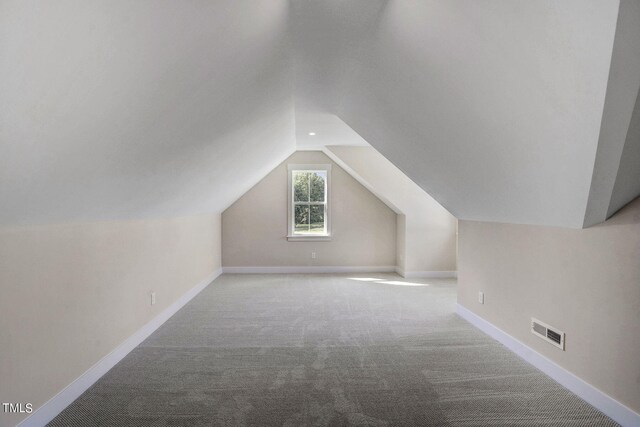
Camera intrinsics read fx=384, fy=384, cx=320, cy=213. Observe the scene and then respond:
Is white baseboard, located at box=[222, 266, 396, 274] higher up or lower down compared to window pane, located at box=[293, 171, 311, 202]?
lower down

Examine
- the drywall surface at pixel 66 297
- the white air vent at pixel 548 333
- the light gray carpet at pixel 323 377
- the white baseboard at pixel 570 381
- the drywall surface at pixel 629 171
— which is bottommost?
the light gray carpet at pixel 323 377

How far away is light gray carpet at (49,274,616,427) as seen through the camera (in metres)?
2.19

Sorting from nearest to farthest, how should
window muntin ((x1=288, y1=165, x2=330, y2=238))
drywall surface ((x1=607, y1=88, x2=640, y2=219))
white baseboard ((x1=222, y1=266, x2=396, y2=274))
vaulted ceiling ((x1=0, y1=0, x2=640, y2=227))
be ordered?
vaulted ceiling ((x1=0, y1=0, x2=640, y2=227))
drywall surface ((x1=607, y1=88, x2=640, y2=219))
white baseboard ((x1=222, y1=266, x2=396, y2=274))
window muntin ((x1=288, y1=165, x2=330, y2=238))

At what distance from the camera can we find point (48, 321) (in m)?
2.15

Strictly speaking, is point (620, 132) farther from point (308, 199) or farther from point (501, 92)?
point (308, 199)

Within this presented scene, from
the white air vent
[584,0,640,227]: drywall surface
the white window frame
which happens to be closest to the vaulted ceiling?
[584,0,640,227]: drywall surface

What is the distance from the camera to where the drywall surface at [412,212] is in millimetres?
6566

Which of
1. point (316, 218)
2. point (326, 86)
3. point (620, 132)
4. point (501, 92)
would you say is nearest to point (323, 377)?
point (501, 92)

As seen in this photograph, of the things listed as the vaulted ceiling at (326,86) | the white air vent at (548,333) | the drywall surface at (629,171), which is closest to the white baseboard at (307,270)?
the vaulted ceiling at (326,86)

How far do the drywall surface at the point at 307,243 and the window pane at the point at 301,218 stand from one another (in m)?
0.23

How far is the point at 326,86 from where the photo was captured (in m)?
3.34

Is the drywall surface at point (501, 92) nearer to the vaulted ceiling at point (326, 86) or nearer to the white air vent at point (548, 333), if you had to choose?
the vaulted ceiling at point (326, 86)

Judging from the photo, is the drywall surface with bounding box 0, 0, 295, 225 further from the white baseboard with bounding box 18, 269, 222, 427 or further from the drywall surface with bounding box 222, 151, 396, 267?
the drywall surface with bounding box 222, 151, 396, 267

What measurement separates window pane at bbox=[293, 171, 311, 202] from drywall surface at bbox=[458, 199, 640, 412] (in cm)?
411
